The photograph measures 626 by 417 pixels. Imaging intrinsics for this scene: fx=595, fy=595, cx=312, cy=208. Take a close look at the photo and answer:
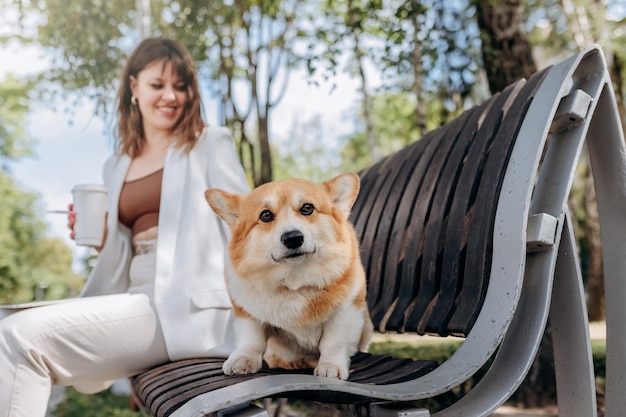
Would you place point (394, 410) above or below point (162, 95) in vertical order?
below

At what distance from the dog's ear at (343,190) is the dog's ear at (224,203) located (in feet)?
0.91

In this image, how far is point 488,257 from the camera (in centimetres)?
180

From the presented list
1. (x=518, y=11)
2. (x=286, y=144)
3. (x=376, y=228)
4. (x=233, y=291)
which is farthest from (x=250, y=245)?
(x=286, y=144)

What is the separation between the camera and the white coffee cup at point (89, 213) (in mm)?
2371

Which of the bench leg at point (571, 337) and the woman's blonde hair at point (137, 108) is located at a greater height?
the woman's blonde hair at point (137, 108)

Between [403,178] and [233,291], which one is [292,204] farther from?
[403,178]

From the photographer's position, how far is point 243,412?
1.27m

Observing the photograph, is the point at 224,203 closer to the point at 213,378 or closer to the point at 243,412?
the point at 213,378

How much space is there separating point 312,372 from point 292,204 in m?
0.49

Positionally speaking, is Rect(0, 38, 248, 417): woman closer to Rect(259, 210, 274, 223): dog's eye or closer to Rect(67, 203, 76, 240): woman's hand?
Rect(67, 203, 76, 240): woman's hand

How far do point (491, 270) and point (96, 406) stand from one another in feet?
17.0

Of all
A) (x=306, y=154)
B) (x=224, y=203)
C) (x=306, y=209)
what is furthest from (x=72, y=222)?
(x=306, y=154)

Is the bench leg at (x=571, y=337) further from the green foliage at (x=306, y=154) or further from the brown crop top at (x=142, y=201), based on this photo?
the green foliage at (x=306, y=154)

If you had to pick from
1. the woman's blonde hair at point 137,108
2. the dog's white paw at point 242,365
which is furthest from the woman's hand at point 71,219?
the dog's white paw at point 242,365
